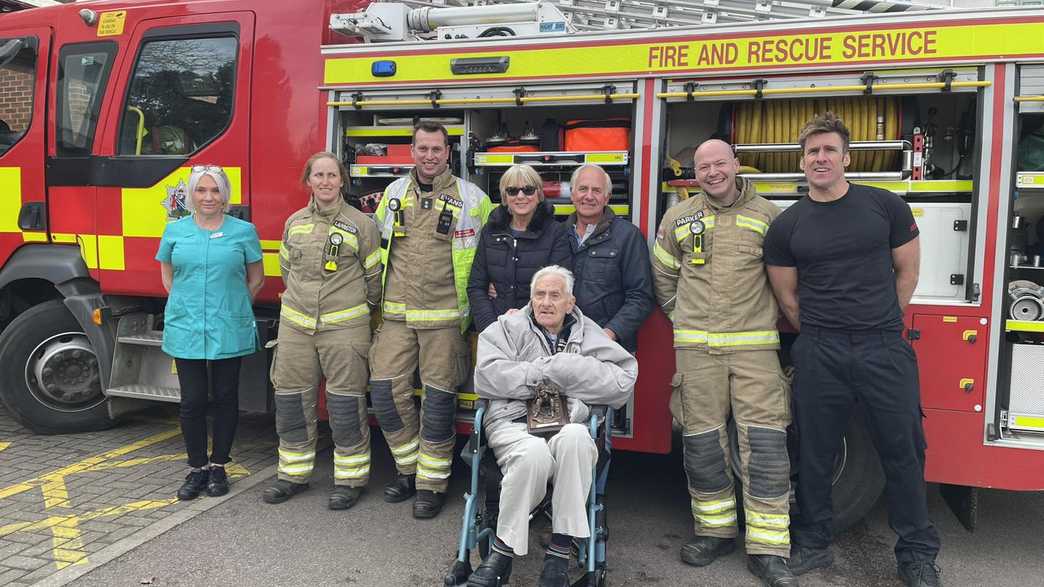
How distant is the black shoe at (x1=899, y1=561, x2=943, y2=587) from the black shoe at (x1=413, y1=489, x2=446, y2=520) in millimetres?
2180

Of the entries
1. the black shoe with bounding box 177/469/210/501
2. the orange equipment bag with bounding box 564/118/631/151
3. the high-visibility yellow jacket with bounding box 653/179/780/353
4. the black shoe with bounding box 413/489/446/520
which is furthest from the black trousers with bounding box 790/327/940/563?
the black shoe with bounding box 177/469/210/501

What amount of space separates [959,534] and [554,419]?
7.33ft

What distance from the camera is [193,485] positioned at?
4.18 metres

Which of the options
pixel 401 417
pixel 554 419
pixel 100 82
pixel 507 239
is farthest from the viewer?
pixel 100 82

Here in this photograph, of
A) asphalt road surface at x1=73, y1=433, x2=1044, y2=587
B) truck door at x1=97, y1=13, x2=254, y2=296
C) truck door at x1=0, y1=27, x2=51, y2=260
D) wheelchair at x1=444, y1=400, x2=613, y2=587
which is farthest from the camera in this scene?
truck door at x1=0, y1=27, x2=51, y2=260

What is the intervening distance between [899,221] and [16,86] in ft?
17.6

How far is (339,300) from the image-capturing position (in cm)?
406

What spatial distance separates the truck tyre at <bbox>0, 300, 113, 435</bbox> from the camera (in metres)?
5.09

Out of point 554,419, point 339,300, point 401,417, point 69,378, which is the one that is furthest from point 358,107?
point 69,378

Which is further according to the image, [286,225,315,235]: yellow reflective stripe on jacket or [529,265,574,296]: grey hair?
[286,225,315,235]: yellow reflective stripe on jacket

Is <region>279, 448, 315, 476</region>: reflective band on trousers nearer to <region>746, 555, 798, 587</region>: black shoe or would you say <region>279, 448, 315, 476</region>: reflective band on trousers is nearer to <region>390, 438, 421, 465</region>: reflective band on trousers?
<region>390, 438, 421, 465</region>: reflective band on trousers

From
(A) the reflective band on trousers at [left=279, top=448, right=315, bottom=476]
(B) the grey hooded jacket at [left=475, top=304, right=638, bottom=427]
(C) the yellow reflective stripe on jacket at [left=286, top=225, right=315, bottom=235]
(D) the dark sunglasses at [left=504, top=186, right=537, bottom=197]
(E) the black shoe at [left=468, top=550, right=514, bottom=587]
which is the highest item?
(D) the dark sunglasses at [left=504, top=186, right=537, bottom=197]

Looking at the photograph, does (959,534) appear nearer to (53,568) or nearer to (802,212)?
(802,212)

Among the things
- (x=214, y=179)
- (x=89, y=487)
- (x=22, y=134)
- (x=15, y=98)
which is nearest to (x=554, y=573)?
(x=214, y=179)
